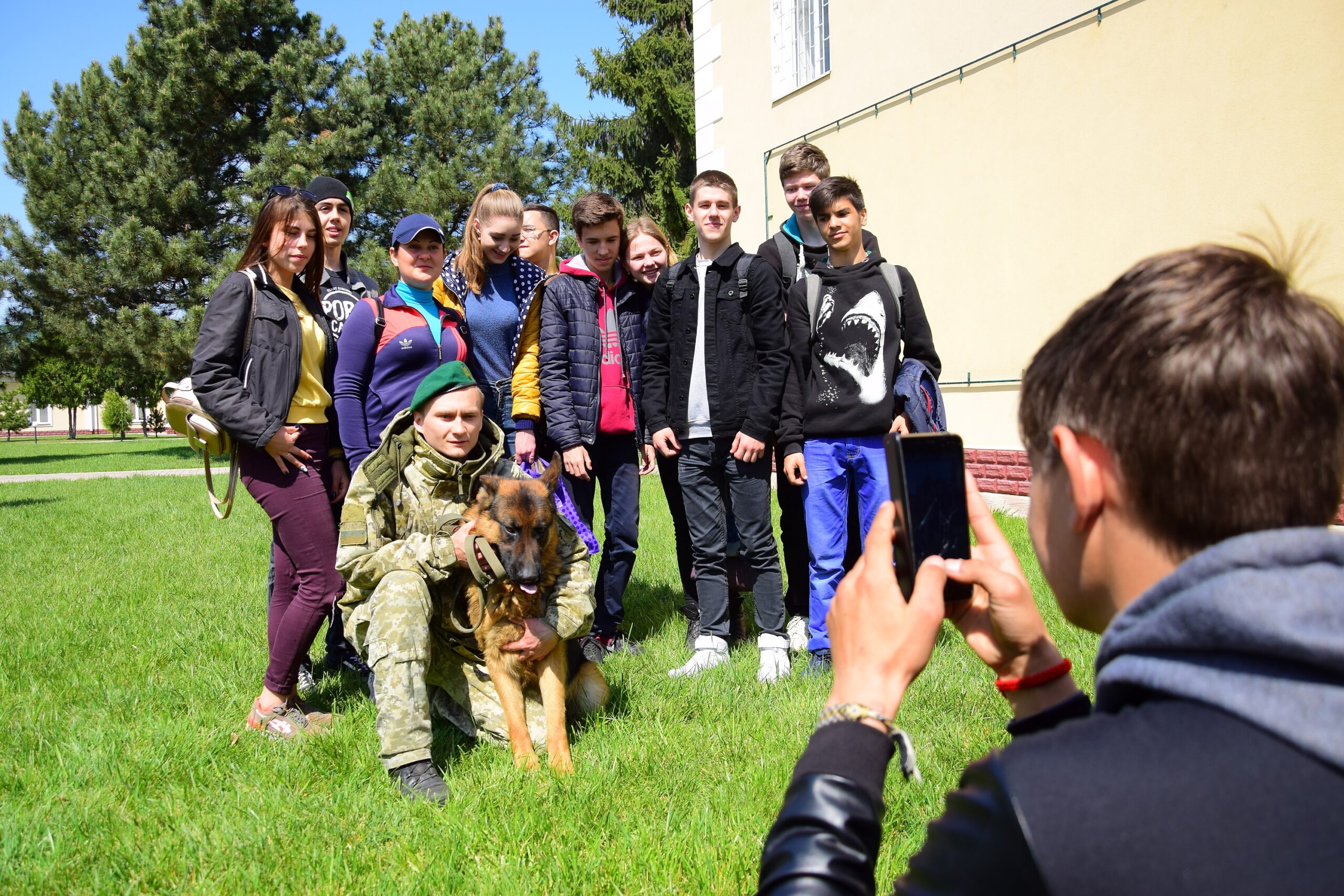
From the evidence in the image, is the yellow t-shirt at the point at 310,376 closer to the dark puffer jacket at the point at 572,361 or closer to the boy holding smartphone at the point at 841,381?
the dark puffer jacket at the point at 572,361

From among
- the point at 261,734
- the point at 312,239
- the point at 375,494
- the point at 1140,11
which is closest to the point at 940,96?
the point at 1140,11

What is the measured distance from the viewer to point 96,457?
28.0 metres

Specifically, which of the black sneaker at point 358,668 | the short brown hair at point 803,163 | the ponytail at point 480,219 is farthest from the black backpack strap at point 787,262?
the black sneaker at point 358,668

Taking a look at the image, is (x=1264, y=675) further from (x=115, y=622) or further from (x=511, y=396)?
(x=115, y=622)

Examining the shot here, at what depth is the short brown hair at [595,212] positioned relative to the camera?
5125 mm

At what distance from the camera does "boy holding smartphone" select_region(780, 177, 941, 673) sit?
474cm

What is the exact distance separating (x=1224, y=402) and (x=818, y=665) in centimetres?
389

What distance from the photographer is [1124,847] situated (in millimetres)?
780

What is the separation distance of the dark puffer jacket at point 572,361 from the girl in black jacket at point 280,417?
51.7 inches

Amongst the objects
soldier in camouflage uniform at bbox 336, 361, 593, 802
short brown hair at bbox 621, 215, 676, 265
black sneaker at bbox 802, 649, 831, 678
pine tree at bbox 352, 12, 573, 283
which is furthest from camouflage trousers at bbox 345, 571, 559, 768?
pine tree at bbox 352, 12, 573, 283

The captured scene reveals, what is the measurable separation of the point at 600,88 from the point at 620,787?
25.0 m

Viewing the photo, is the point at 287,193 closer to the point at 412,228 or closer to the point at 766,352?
the point at 412,228

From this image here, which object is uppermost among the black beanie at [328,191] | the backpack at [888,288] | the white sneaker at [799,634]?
the black beanie at [328,191]

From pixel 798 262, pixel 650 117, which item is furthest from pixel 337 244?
pixel 650 117
